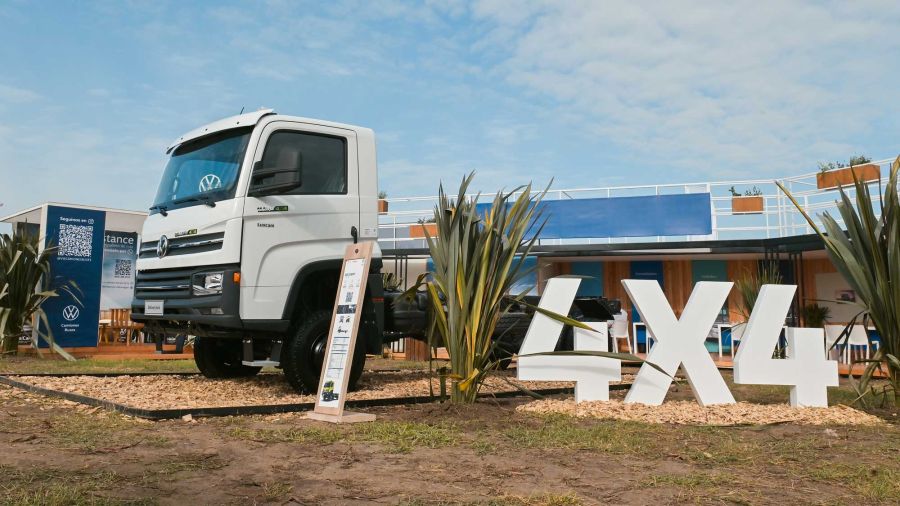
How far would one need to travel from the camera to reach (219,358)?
27.2 feet

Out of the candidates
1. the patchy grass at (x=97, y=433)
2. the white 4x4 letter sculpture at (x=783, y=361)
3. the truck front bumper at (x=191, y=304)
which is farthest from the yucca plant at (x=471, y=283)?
the patchy grass at (x=97, y=433)

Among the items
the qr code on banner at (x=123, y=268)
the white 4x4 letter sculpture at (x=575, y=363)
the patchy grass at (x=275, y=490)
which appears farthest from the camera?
the qr code on banner at (x=123, y=268)

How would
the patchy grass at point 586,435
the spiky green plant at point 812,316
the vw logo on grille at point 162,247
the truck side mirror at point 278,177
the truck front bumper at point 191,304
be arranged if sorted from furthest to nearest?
the spiky green plant at point 812,316 < the vw logo on grille at point 162,247 < the truck side mirror at point 278,177 < the truck front bumper at point 191,304 < the patchy grass at point 586,435

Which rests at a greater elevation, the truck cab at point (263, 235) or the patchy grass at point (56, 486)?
the truck cab at point (263, 235)

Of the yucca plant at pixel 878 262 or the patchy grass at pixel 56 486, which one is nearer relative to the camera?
the patchy grass at pixel 56 486

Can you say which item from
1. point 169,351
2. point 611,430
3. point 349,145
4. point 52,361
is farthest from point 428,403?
point 169,351

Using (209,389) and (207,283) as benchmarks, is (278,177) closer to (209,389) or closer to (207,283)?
(207,283)

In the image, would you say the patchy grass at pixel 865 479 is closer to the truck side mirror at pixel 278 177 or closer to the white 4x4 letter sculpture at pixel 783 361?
the white 4x4 letter sculpture at pixel 783 361

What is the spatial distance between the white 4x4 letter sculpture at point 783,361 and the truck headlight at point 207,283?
4421 millimetres

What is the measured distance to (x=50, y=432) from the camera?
4562 mm

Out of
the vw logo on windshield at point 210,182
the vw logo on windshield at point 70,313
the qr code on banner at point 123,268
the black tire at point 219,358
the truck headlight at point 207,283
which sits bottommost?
the black tire at point 219,358

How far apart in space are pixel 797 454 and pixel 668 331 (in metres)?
2.00

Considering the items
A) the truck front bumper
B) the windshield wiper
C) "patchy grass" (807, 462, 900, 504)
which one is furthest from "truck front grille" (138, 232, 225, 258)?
"patchy grass" (807, 462, 900, 504)

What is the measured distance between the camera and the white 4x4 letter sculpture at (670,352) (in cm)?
602
